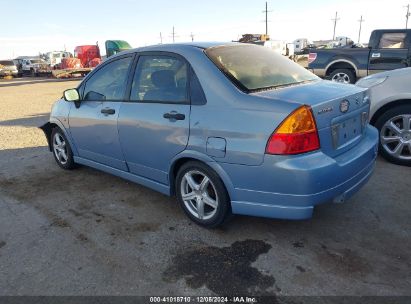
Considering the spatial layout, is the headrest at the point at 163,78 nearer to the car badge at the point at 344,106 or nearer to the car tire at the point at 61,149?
the car badge at the point at 344,106

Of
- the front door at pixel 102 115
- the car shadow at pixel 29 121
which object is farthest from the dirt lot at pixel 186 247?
the car shadow at pixel 29 121

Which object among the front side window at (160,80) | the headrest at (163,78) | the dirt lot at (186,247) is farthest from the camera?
the headrest at (163,78)

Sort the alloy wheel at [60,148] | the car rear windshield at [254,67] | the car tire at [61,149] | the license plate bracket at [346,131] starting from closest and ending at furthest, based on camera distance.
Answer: the license plate bracket at [346,131], the car rear windshield at [254,67], the car tire at [61,149], the alloy wheel at [60,148]

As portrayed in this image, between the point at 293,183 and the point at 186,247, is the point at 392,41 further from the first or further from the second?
the point at 186,247

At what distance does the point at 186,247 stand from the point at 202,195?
1.62ft

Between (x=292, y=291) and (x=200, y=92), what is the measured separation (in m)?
1.74

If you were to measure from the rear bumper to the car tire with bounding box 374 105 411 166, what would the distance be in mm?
2046

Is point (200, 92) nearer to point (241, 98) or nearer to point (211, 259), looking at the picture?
point (241, 98)

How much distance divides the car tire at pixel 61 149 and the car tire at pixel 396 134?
168 inches

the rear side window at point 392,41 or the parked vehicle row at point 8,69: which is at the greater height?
the rear side window at point 392,41

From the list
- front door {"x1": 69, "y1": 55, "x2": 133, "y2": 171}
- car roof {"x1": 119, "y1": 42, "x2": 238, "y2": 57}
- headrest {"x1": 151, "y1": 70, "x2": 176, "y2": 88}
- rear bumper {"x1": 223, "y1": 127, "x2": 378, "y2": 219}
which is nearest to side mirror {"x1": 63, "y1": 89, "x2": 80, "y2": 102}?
front door {"x1": 69, "y1": 55, "x2": 133, "y2": 171}

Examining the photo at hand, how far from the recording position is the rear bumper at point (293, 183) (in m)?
2.69

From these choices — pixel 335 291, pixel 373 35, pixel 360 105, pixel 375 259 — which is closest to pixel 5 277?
pixel 335 291

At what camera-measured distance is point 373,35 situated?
10.4m
